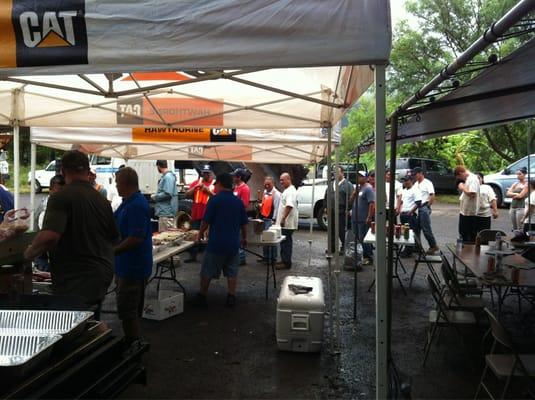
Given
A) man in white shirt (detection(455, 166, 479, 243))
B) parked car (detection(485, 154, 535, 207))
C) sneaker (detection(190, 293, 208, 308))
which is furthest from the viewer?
parked car (detection(485, 154, 535, 207))

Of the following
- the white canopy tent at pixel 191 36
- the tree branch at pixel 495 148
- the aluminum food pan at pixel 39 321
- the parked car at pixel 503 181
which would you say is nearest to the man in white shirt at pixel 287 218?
the white canopy tent at pixel 191 36

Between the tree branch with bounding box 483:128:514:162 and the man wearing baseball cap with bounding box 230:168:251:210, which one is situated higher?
the tree branch with bounding box 483:128:514:162

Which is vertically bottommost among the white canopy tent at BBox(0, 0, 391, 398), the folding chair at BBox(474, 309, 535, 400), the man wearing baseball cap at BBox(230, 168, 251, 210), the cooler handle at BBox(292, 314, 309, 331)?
the cooler handle at BBox(292, 314, 309, 331)

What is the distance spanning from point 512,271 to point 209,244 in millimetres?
3406

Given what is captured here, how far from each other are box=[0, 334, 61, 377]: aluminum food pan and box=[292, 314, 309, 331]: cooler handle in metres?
2.98

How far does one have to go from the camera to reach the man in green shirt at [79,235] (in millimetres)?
3127

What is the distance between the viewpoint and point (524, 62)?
2531 mm

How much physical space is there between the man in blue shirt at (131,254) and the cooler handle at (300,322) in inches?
58.9

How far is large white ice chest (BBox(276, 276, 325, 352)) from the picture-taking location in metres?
4.61

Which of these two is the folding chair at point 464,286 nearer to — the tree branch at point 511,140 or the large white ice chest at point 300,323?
the large white ice chest at point 300,323

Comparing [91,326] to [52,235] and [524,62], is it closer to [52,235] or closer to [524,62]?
[52,235]

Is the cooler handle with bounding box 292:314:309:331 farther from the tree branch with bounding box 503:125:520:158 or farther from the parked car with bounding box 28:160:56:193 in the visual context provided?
the parked car with bounding box 28:160:56:193

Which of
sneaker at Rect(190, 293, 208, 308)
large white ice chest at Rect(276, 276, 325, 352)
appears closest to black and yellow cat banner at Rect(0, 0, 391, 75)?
large white ice chest at Rect(276, 276, 325, 352)

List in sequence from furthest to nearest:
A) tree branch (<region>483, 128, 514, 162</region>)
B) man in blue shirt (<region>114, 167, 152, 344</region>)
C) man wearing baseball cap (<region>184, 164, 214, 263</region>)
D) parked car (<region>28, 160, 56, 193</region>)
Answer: parked car (<region>28, 160, 56, 193</region>)
tree branch (<region>483, 128, 514, 162</region>)
man wearing baseball cap (<region>184, 164, 214, 263</region>)
man in blue shirt (<region>114, 167, 152, 344</region>)
